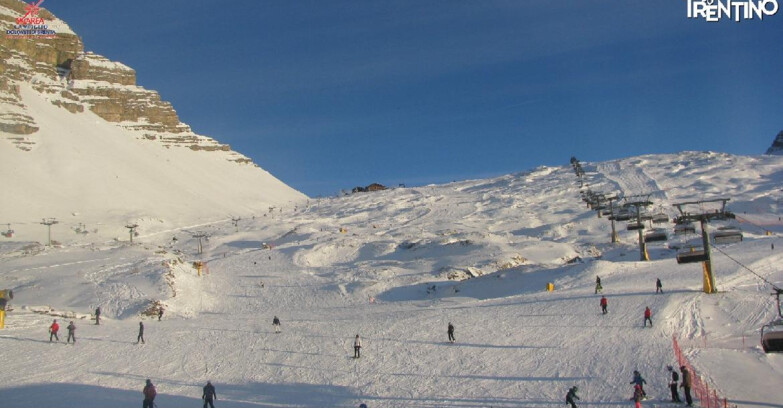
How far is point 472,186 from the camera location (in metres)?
116

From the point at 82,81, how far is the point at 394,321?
172936mm

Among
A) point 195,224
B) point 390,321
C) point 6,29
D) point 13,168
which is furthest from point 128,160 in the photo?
point 390,321

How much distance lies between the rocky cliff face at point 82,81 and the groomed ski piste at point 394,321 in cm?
10836

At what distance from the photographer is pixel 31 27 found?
17562 cm

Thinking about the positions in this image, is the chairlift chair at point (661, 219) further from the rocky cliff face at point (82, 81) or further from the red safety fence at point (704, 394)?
the rocky cliff face at point (82, 81)

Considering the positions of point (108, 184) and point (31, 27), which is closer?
point (108, 184)

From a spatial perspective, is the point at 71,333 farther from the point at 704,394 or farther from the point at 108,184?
the point at 108,184

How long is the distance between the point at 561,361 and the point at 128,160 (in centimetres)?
13554

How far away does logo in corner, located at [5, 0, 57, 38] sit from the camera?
168 m

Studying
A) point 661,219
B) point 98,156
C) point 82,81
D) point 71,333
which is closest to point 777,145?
point 661,219

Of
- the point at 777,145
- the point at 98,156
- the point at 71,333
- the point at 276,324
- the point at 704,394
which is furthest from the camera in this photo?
the point at 777,145

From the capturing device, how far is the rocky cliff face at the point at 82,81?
155m

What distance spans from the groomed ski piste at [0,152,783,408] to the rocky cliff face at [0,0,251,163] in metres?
108

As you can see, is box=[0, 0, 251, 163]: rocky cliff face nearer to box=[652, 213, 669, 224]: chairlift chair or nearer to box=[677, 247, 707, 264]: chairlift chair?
box=[652, 213, 669, 224]: chairlift chair
